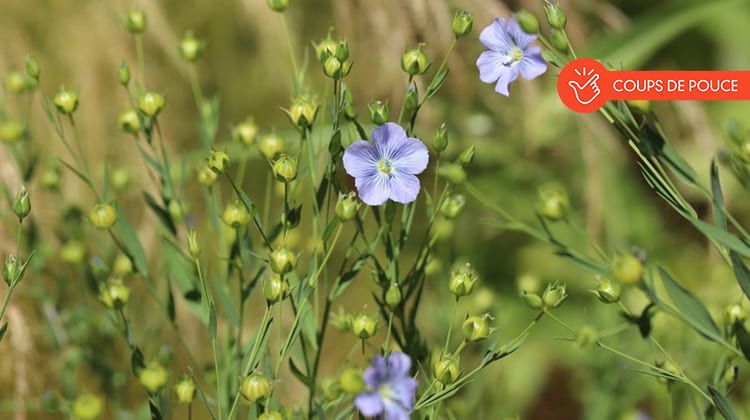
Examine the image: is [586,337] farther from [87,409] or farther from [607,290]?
[87,409]

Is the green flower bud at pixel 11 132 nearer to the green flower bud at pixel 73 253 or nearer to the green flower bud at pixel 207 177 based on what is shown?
the green flower bud at pixel 73 253

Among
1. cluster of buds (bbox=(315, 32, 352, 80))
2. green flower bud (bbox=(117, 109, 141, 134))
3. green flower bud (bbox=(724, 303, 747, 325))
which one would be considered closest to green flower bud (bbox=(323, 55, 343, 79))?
cluster of buds (bbox=(315, 32, 352, 80))

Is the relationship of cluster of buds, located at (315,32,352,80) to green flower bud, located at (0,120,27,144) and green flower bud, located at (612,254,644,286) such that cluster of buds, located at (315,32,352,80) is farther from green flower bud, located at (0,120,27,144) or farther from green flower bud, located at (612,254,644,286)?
green flower bud, located at (0,120,27,144)

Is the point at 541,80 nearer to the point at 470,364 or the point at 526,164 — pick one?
the point at 526,164

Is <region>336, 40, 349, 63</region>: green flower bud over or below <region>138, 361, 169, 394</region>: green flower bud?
over

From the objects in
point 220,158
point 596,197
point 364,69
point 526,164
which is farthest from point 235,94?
point 220,158

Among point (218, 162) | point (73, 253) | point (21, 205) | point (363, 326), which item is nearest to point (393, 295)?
point (363, 326)

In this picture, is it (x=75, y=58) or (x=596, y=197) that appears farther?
(x=75, y=58)
